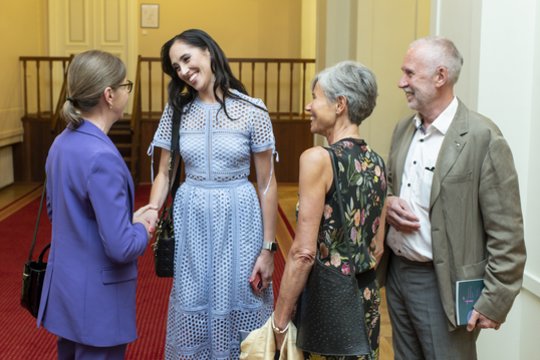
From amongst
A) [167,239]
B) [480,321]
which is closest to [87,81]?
[167,239]

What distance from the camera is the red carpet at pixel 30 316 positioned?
4.57 meters

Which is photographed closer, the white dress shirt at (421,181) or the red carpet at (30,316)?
the white dress shirt at (421,181)

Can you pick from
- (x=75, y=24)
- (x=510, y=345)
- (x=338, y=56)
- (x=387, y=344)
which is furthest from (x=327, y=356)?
(x=75, y=24)

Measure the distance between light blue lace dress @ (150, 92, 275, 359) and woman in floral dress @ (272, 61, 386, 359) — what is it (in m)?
0.61

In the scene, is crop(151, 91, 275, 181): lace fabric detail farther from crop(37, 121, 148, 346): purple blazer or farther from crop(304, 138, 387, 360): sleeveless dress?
crop(304, 138, 387, 360): sleeveless dress

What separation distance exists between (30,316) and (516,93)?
12.0 ft

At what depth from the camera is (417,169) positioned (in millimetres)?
2736

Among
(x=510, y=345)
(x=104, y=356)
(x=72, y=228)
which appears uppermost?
(x=72, y=228)

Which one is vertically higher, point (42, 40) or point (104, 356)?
point (42, 40)

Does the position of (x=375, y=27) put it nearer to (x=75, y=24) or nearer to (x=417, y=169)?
(x=417, y=169)

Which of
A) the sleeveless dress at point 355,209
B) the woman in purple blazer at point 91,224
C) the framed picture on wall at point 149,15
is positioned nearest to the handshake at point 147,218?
the woman in purple blazer at point 91,224

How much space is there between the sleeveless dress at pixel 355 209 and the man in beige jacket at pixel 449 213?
29 cm

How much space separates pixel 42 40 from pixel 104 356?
1147 cm

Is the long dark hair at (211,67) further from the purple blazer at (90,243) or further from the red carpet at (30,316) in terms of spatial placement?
the red carpet at (30,316)
